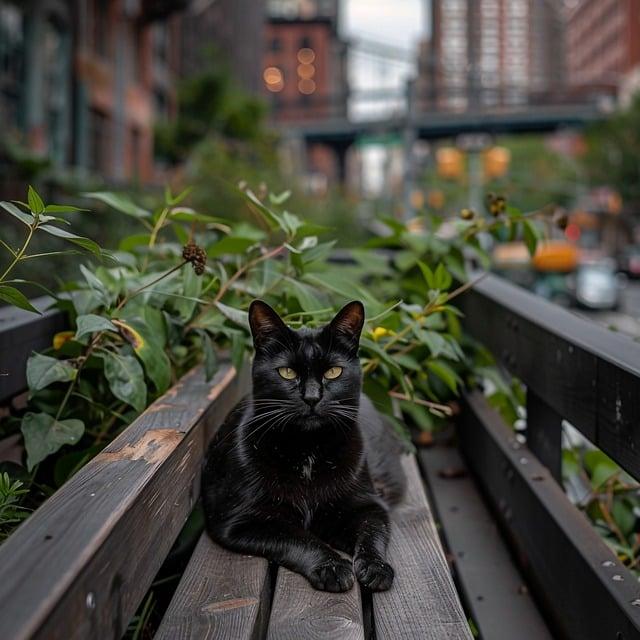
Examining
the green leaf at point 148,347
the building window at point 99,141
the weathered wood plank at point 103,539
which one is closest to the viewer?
the weathered wood plank at point 103,539

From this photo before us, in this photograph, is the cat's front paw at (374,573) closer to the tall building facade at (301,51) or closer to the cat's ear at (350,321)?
the cat's ear at (350,321)

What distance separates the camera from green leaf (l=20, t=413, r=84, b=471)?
234cm

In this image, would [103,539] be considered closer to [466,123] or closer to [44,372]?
[44,372]

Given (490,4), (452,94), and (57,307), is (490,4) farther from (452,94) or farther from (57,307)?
(57,307)

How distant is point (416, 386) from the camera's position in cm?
392

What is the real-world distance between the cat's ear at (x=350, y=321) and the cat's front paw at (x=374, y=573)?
0.60m

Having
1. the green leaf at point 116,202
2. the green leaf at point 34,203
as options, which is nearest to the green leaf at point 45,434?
the green leaf at point 34,203

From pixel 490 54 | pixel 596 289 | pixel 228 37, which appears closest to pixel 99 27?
pixel 596 289

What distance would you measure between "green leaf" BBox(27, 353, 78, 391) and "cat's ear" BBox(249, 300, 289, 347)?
549mm

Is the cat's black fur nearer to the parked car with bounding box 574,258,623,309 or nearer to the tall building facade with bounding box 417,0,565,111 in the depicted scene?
the tall building facade with bounding box 417,0,565,111

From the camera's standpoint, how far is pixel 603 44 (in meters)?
110

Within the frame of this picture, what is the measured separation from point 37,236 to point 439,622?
607 centimetres

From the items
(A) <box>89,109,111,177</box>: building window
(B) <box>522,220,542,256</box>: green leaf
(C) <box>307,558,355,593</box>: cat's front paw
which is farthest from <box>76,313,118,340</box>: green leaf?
(A) <box>89,109,111,177</box>: building window

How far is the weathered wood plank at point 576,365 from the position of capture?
79.0 inches
